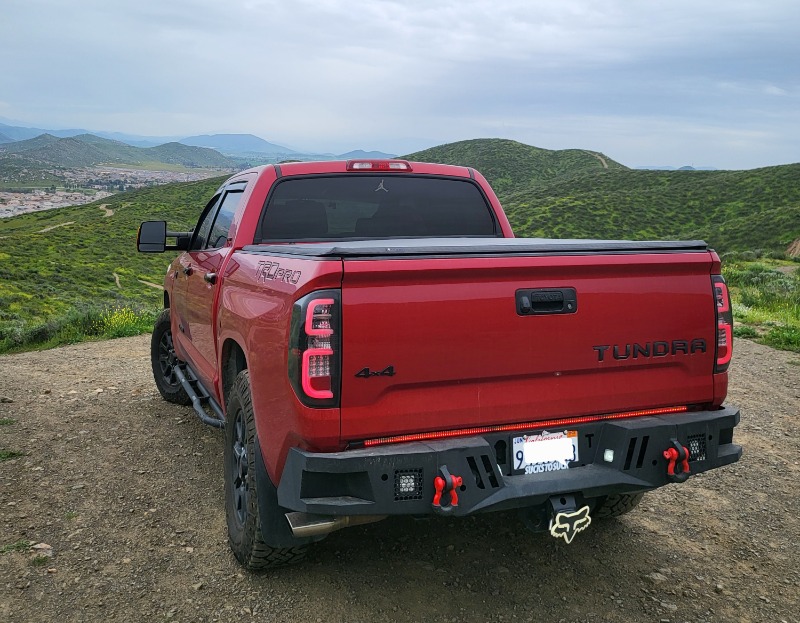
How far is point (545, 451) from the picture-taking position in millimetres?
2857

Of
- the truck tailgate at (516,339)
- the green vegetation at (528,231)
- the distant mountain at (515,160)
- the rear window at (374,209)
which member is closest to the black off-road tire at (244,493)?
the truck tailgate at (516,339)

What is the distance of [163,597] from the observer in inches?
126

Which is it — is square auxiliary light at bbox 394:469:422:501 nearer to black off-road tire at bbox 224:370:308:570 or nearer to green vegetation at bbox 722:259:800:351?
black off-road tire at bbox 224:370:308:570

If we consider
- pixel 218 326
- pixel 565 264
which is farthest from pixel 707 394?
pixel 218 326

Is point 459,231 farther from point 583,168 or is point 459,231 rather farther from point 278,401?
point 583,168

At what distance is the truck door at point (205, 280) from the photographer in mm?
4219

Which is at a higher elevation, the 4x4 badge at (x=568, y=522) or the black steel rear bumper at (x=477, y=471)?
the black steel rear bumper at (x=477, y=471)

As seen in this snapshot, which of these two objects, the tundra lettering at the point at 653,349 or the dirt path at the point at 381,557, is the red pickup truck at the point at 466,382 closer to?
the tundra lettering at the point at 653,349

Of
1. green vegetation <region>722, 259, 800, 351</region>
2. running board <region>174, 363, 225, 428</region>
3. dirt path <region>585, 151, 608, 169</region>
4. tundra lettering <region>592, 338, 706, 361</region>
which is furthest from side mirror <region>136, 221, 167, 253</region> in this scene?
dirt path <region>585, 151, 608, 169</region>

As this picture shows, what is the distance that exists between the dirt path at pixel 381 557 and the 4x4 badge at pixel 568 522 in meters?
0.47

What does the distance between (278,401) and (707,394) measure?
1912mm

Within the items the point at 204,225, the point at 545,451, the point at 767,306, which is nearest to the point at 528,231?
the point at 767,306

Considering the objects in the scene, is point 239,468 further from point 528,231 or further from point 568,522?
point 528,231

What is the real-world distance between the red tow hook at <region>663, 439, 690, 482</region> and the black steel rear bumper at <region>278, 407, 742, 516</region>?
0.02 m
